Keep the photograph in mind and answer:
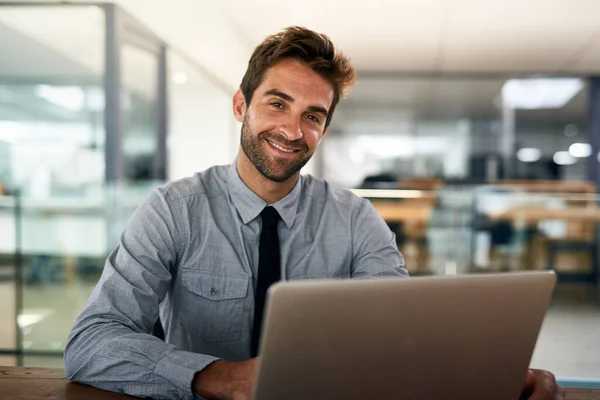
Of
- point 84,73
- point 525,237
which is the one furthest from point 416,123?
point 84,73

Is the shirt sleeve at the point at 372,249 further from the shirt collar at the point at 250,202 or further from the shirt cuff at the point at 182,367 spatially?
the shirt cuff at the point at 182,367

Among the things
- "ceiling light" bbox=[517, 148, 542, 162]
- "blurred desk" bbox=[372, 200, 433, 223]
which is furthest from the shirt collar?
"ceiling light" bbox=[517, 148, 542, 162]

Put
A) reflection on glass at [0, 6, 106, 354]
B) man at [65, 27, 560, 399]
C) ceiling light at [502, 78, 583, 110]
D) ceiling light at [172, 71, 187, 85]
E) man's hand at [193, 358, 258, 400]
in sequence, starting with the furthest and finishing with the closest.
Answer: ceiling light at [502, 78, 583, 110] < ceiling light at [172, 71, 187, 85] < reflection on glass at [0, 6, 106, 354] < man at [65, 27, 560, 399] < man's hand at [193, 358, 258, 400]

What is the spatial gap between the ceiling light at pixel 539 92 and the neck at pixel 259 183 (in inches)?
255

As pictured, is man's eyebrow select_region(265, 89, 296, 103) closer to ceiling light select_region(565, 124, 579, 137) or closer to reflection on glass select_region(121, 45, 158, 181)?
reflection on glass select_region(121, 45, 158, 181)

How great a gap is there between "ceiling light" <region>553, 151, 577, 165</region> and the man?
6.47 m

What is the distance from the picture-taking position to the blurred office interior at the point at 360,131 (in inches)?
139

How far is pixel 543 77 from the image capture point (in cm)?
716

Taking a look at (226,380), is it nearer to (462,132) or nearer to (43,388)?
(43,388)

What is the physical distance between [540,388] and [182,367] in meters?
0.58

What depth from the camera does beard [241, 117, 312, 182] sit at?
56.7 inches

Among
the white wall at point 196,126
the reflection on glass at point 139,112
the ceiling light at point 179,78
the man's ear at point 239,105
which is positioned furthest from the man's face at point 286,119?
the ceiling light at point 179,78

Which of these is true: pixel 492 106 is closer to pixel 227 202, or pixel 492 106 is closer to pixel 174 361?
pixel 227 202

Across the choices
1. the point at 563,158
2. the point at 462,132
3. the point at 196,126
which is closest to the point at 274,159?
the point at 196,126
